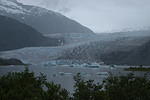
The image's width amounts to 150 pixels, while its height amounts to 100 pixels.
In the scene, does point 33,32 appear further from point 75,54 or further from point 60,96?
point 60,96

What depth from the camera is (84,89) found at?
7016 millimetres

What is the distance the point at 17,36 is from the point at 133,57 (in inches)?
3286

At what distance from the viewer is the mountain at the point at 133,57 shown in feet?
323

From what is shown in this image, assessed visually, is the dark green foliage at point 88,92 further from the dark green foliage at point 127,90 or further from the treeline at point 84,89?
the dark green foliage at point 127,90

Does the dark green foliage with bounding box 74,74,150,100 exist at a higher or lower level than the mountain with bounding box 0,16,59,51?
lower

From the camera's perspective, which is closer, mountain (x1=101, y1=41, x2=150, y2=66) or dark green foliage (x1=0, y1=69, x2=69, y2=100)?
dark green foliage (x1=0, y1=69, x2=69, y2=100)

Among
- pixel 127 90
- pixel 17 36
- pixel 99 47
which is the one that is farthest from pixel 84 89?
pixel 17 36

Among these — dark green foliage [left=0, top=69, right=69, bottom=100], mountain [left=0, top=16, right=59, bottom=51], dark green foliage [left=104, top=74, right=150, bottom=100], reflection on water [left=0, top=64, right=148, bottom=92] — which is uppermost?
mountain [left=0, top=16, right=59, bottom=51]

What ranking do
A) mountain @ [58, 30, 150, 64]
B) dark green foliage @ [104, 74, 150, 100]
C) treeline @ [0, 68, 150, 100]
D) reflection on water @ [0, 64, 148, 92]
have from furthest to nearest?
mountain @ [58, 30, 150, 64]
reflection on water @ [0, 64, 148, 92]
dark green foliage @ [104, 74, 150, 100]
treeline @ [0, 68, 150, 100]

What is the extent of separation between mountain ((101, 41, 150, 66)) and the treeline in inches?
3508

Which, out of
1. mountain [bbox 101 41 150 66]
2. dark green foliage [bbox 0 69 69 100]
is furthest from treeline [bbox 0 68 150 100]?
mountain [bbox 101 41 150 66]

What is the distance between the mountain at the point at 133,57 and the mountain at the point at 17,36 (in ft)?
170

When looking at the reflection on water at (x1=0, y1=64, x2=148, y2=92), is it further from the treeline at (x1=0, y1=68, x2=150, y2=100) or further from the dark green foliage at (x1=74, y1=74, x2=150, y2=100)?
the treeline at (x1=0, y1=68, x2=150, y2=100)

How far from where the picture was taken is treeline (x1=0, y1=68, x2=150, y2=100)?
6664 millimetres
